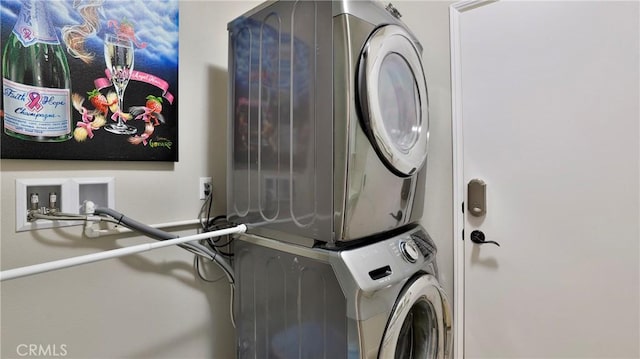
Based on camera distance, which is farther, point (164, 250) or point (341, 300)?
point (164, 250)

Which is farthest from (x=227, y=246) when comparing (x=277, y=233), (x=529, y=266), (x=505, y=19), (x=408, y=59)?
(x=505, y=19)

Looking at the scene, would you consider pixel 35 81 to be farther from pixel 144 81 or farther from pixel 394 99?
pixel 394 99

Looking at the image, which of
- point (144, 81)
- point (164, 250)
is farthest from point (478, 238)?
point (144, 81)

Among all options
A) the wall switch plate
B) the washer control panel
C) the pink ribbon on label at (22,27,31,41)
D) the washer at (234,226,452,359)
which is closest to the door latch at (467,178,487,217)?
the washer at (234,226,452,359)

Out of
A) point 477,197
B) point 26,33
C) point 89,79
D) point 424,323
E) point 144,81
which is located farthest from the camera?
point 477,197

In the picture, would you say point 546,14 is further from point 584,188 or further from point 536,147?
point 584,188

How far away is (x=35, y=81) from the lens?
2.96ft

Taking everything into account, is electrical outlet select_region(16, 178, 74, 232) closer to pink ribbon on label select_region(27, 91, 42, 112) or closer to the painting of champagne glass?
the painting of champagne glass

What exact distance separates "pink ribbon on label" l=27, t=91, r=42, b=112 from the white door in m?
1.69

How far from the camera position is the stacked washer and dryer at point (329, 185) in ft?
2.88

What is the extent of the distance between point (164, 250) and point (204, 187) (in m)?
0.31

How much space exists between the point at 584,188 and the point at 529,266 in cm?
41

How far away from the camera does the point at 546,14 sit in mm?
1271

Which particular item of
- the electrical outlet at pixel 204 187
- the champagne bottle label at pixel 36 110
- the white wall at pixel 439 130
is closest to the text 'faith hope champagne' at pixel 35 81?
the champagne bottle label at pixel 36 110
